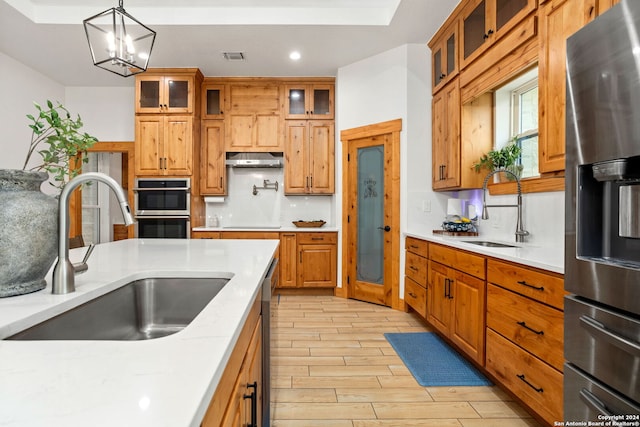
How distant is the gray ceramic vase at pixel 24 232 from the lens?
80 centimetres

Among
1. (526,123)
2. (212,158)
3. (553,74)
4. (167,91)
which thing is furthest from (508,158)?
(167,91)

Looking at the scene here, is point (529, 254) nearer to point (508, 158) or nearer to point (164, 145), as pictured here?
point (508, 158)

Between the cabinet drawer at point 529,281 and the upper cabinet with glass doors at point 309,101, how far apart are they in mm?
3293

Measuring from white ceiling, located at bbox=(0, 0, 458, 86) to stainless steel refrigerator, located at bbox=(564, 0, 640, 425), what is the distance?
2.28 m

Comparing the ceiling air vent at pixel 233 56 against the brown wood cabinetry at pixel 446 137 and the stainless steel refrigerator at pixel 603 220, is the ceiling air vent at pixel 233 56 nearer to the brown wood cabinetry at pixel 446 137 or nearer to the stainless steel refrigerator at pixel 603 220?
the brown wood cabinetry at pixel 446 137

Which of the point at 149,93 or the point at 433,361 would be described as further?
the point at 149,93

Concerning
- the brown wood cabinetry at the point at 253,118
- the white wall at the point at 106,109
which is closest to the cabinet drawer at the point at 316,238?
the brown wood cabinetry at the point at 253,118

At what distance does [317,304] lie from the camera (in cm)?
408

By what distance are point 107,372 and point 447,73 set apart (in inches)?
144

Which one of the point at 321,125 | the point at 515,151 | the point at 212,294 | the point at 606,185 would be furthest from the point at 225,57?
the point at 606,185

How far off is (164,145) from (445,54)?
352 cm

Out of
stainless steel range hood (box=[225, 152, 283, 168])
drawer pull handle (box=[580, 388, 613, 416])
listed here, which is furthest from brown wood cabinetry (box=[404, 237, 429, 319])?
stainless steel range hood (box=[225, 152, 283, 168])

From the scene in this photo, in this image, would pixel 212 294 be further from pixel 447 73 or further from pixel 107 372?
pixel 447 73

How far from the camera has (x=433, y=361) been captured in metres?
2.53
